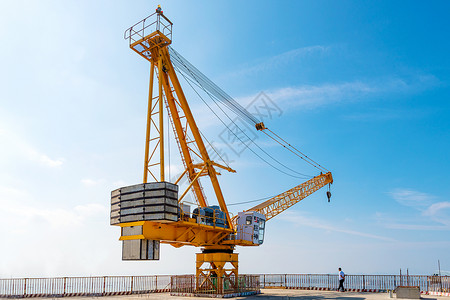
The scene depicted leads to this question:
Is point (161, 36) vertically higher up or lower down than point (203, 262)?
higher up

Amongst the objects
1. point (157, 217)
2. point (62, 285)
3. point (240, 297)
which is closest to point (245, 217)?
point (240, 297)

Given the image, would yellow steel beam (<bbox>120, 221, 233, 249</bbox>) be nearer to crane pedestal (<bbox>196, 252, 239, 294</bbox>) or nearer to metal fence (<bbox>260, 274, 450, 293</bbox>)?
crane pedestal (<bbox>196, 252, 239, 294</bbox>)

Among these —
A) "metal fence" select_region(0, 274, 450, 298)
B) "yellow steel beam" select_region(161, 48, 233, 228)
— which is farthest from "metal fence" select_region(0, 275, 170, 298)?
"yellow steel beam" select_region(161, 48, 233, 228)

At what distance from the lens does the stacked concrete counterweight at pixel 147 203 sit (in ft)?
92.4

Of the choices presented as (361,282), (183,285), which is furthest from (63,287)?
(361,282)

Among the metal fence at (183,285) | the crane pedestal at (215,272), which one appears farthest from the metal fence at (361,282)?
the crane pedestal at (215,272)

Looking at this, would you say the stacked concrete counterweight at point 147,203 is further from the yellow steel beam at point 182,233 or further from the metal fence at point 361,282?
the metal fence at point 361,282

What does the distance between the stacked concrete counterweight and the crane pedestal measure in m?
10.5

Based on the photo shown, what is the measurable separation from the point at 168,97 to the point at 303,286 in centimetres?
2745

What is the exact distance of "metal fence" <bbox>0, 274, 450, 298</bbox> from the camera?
34.1 meters

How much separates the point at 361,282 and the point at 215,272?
16.8 meters

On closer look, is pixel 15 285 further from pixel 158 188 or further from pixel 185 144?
pixel 185 144

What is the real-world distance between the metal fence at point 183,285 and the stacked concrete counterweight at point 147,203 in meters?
9.96

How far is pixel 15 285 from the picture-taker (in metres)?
33.9
